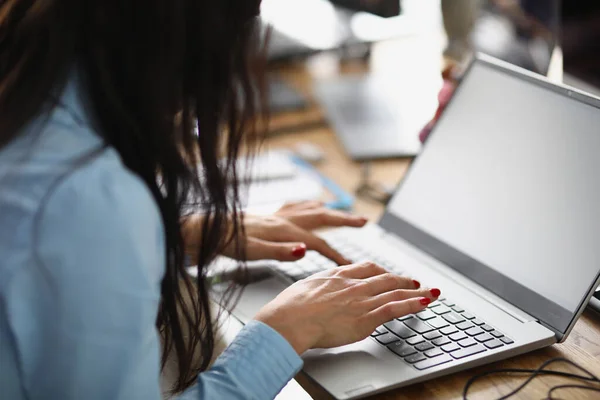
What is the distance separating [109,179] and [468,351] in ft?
1.33

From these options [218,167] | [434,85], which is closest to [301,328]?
[218,167]

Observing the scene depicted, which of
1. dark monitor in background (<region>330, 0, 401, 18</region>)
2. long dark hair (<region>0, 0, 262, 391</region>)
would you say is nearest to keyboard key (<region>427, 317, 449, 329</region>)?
long dark hair (<region>0, 0, 262, 391</region>)

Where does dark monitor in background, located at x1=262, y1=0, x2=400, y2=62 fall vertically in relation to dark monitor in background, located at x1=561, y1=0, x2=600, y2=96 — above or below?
below

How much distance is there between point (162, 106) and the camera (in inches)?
24.9

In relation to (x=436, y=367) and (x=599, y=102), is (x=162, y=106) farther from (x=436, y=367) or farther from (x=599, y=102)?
(x=599, y=102)

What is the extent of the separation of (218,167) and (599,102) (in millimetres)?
435

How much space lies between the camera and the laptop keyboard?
2.46 ft

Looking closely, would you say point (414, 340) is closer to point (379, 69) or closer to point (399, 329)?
point (399, 329)

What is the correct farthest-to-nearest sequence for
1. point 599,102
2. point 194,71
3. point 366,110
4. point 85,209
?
point 366,110 < point 599,102 < point 194,71 < point 85,209

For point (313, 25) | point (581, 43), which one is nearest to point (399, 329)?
point (581, 43)

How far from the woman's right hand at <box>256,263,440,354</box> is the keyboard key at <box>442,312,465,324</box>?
25mm

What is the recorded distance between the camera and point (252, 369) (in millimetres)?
690

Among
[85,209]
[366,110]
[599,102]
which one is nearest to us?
[85,209]

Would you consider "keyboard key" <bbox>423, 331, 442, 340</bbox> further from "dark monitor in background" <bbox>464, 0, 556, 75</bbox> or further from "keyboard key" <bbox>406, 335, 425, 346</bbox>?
"dark monitor in background" <bbox>464, 0, 556, 75</bbox>
